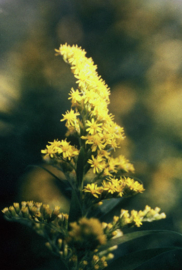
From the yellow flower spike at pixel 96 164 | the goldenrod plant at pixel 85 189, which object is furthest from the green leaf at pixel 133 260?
the yellow flower spike at pixel 96 164

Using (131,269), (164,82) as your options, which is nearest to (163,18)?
(164,82)

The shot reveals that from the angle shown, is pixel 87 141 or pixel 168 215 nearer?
pixel 87 141

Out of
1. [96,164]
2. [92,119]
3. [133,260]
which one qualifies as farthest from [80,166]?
[133,260]

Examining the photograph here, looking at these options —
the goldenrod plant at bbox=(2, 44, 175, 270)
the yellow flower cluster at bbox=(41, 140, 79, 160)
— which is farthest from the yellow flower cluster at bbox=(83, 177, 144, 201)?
the yellow flower cluster at bbox=(41, 140, 79, 160)

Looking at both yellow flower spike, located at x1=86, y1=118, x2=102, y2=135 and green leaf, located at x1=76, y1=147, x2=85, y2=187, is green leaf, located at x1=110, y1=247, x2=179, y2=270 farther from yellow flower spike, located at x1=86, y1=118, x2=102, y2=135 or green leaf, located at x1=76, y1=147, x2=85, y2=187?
yellow flower spike, located at x1=86, y1=118, x2=102, y2=135

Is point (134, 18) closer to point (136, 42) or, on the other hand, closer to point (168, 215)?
point (136, 42)

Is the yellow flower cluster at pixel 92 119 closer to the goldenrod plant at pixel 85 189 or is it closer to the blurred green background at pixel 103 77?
the goldenrod plant at pixel 85 189
